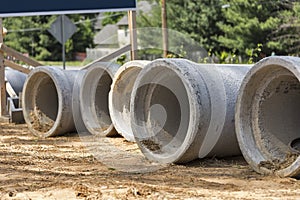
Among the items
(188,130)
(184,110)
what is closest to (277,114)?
(188,130)

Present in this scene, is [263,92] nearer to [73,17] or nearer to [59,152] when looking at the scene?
[59,152]

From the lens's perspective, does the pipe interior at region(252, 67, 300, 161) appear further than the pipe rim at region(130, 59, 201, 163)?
No

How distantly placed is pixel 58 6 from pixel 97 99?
2290 millimetres

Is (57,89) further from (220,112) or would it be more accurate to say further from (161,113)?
(220,112)

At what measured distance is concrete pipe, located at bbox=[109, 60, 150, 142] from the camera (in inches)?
363

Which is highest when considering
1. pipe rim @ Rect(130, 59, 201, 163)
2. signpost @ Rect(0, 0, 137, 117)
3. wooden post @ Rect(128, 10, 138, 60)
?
signpost @ Rect(0, 0, 137, 117)

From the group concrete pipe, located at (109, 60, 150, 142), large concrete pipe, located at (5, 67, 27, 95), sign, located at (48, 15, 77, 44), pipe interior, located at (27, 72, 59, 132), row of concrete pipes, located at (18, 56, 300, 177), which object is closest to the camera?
row of concrete pipes, located at (18, 56, 300, 177)

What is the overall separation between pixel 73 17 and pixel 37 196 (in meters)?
57.6

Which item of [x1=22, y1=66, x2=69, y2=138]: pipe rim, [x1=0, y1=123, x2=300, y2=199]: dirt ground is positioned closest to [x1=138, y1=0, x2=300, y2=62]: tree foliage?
[x1=22, y1=66, x2=69, y2=138]: pipe rim

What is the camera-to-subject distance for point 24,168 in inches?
280

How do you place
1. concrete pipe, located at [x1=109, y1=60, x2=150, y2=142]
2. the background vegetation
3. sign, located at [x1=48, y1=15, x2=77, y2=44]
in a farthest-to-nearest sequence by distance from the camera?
the background vegetation < sign, located at [x1=48, y1=15, x2=77, y2=44] < concrete pipe, located at [x1=109, y1=60, x2=150, y2=142]

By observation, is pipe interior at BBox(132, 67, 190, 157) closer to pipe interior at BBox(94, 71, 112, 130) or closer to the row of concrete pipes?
the row of concrete pipes

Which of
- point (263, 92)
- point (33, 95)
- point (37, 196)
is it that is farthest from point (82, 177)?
point (33, 95)

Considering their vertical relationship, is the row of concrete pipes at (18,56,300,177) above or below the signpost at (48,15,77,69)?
below
